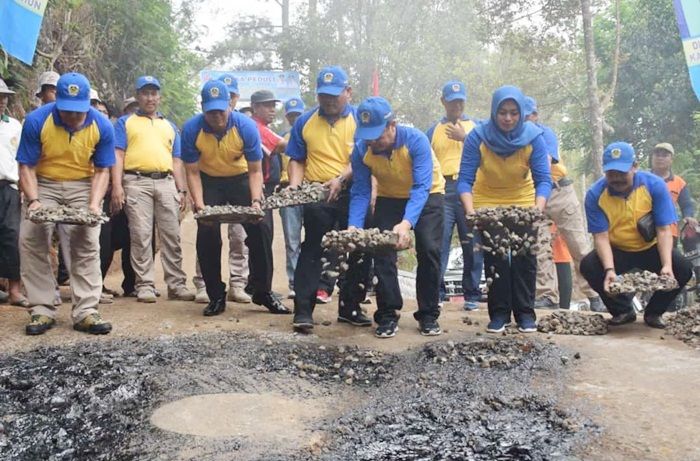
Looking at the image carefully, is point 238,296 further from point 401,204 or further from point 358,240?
point 358,240

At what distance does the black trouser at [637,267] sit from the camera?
5.68 m

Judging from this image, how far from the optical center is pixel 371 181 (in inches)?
220

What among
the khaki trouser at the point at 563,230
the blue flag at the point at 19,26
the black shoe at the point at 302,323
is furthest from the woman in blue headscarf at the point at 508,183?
the blue flag at the point at 19,26

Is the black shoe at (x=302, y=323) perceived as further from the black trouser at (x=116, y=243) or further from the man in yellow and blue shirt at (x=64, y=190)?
the black trouser at (x=116, y=243)

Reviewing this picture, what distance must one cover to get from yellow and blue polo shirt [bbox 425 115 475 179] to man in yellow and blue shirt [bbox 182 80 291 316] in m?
1.88

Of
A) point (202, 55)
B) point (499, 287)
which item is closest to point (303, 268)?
point (499, 287)

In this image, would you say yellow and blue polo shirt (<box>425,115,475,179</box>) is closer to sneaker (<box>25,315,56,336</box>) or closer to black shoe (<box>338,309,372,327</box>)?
black shoe (<box>338,309,372,327</box>)

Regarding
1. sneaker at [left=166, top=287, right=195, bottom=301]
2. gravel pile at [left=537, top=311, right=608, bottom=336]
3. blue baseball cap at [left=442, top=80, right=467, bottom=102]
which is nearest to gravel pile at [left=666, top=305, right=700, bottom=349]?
gravel pile at [left=537, top=311, right=608, bottom=336]

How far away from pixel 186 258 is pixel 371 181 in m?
8.48

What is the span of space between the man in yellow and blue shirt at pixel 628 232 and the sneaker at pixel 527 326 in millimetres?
636

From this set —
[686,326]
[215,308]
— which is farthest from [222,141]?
[686,326]

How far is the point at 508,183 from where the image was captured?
5773 mm

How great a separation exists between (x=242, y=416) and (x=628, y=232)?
3614 mm

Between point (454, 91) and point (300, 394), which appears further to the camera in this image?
point (454, 91)
